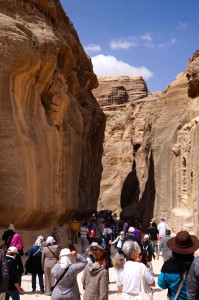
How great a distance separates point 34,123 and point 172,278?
13.3 metres

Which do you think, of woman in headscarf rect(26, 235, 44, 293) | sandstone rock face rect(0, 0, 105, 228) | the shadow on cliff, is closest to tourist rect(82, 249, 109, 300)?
woman in headscarf rect(26, 235, 44, 293)

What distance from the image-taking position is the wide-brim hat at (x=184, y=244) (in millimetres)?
4645

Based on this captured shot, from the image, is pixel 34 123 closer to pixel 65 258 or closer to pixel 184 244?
pixel 65 258

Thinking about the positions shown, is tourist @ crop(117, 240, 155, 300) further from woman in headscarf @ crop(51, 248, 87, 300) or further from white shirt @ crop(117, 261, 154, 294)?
woman in headscarf @ crop(51, 248, 87, 300)

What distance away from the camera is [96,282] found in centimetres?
582

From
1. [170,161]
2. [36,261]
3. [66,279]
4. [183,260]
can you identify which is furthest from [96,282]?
[170,161]

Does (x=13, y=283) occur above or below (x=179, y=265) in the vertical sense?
below

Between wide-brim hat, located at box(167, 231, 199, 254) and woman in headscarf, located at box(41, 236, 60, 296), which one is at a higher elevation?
wide-brim hat, located at box(167, 231, 199, 254)

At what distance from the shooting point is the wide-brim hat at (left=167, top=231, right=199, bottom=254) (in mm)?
4645

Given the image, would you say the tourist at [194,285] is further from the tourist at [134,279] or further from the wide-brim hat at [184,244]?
the tourist at [134,279]

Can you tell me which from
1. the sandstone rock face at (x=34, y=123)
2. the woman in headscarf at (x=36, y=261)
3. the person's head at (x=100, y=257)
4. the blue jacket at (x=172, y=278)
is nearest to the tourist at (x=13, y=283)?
the person's head at (x=100, y=257)

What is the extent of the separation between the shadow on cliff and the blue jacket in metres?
27.0

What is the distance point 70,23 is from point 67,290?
23.4 m

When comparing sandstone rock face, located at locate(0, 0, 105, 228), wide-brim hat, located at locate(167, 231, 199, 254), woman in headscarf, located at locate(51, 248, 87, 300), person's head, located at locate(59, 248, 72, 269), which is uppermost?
sandstone rock face, located at locate(0, 0, 105, 228)
